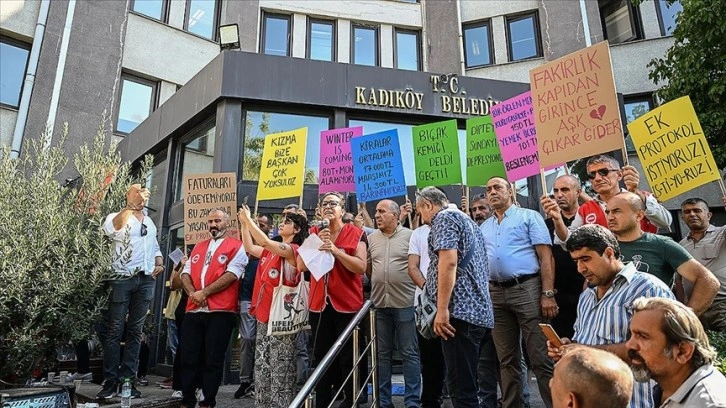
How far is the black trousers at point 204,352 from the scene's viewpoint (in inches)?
191

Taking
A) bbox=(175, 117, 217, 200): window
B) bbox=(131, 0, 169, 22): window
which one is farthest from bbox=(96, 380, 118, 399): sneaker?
bbox=(131, 0, 169, 22): window

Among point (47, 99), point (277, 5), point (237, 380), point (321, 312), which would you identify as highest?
point (277, 5)

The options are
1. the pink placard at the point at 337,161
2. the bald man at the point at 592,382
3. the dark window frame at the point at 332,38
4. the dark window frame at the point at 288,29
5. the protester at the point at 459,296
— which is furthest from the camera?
the dark window frame at the point at 332,38

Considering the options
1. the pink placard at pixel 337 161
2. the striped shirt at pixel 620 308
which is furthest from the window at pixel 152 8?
the striped shirt at pixel 620 308

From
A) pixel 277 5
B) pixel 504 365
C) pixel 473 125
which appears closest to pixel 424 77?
pixel 473 125

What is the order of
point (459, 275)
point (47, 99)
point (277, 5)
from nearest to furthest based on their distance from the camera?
1. point (459, 275)
2. point (47, 99)
3. point (277, 5)

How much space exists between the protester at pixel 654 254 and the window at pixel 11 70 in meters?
13.8

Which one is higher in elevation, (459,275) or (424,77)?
(424,77)

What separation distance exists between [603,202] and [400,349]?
225cm

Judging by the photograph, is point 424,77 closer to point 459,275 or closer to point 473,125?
point 473,125

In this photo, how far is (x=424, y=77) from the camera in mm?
9633

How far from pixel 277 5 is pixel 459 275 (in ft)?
47.4

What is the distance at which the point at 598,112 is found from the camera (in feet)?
15.5

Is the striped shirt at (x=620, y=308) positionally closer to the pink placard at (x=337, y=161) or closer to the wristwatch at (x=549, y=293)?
the wristwatch at (x=549, y=293)
